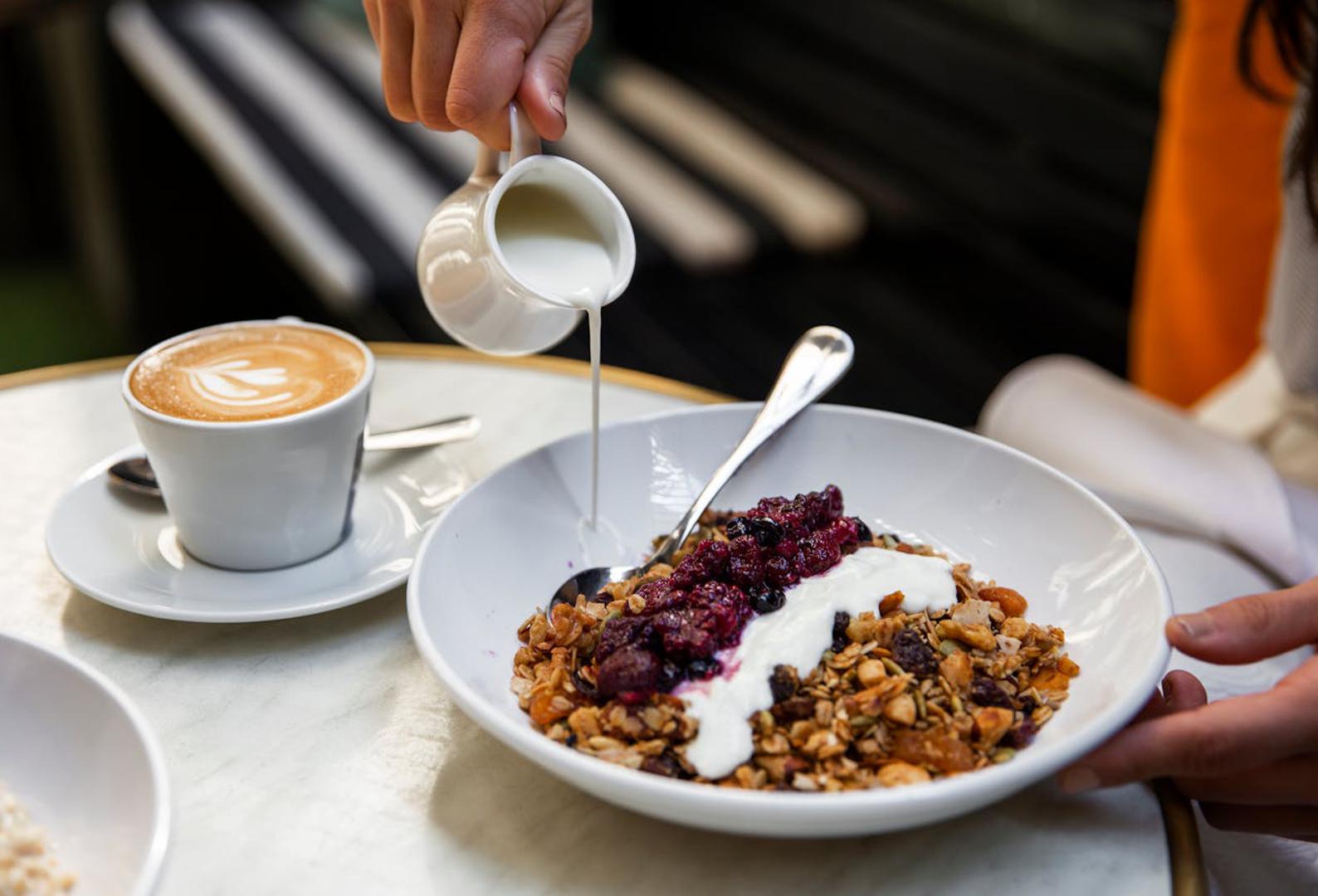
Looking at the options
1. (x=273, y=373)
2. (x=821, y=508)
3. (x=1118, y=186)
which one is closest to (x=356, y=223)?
(x=1118, y=186)

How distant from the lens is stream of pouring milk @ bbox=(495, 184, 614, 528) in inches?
34.1

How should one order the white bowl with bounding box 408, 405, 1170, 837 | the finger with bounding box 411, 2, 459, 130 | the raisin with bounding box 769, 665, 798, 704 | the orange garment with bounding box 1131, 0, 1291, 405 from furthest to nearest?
the orange garment with bounding box 1131, 0, 1291, 405, the finger with bounding box 411, 2, 459, 130, the raisin with bounding box 769, 665, 798, 704, the white bowl with bounding box 408, 405, 1170, 837

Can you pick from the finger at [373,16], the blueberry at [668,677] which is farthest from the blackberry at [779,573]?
the finger at [373,16]

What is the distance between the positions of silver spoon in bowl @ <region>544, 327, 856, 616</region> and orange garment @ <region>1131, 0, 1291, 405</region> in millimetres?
836

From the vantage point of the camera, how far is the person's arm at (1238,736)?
64cm

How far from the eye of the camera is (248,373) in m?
0.87

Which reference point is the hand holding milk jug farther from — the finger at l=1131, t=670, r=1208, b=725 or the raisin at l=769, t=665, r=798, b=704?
the finger at l=1131, t=670, r=1208, b=725

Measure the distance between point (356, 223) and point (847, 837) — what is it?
1890 millimetres

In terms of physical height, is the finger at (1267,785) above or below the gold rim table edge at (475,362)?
above

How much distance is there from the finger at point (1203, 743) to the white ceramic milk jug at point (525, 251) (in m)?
0.43

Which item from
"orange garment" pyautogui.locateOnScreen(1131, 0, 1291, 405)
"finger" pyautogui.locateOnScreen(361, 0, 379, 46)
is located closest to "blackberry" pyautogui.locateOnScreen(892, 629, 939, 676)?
"finger" pyautogui.locateOnScreen(361, 0, 379, 46)

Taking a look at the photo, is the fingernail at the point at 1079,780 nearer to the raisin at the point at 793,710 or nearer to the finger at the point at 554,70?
the raisin at the point at 793,710

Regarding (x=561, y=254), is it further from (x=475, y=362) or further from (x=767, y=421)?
(x=475, y=362)

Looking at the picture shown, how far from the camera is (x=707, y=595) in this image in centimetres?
73
